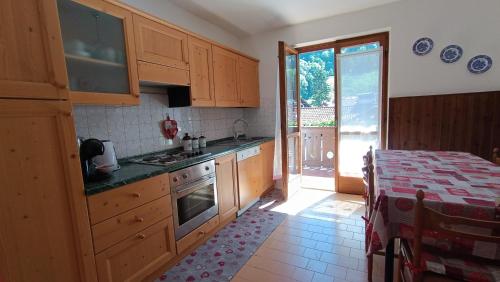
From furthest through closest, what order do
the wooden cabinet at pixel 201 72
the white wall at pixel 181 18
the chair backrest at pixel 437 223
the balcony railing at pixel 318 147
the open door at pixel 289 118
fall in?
1. the balcony railing at pixel 318 147
2. the open door at pixel 289 118
3. the wooden cabinet at pixel 201 72
4. the white wall at pixel 181 18
5. the chair backrest at pixel 437 223

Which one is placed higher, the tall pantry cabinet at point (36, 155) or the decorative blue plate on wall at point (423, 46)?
the decorative blue plate on wall at point (423, 46)

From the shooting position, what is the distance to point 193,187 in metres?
2.00

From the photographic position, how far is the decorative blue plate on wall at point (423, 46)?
2.55 metres

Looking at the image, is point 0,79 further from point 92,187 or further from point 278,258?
point 278,258

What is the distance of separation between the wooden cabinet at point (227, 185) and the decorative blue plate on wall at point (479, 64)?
264 cm

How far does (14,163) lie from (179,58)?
1490 millimetres

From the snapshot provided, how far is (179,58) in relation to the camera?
84.7 inches

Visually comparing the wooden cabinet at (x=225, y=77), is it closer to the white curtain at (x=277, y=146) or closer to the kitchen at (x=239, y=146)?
the kitchen at (x=239, y=146)

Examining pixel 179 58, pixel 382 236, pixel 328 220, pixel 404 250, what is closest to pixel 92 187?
pixel 179 58

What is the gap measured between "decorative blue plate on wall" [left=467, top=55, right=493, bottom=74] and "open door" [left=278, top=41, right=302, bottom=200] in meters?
1.86

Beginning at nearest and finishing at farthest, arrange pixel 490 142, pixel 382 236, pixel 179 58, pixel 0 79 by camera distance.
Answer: pixel 0 79 < pixel 382 236 < pixel 179 58 < pixel 490 142

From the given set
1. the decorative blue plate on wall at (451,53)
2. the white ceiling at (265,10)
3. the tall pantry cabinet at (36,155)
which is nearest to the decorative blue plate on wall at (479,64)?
the decorative blue plate on wall at (451,53)

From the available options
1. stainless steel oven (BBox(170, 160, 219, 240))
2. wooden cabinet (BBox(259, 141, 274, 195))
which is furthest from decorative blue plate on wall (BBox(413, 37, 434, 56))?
stainless steel oven (BBox(170, 160, 219, 240))

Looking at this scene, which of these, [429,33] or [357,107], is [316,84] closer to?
[357,107]
